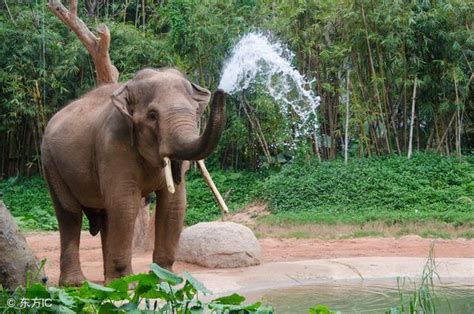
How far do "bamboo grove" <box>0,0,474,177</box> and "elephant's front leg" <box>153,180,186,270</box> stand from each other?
9.00 m

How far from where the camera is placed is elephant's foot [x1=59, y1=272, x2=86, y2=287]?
782 cm

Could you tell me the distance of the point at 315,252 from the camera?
10430 mm

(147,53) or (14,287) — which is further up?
(147,53)

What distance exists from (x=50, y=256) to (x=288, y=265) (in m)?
3.22

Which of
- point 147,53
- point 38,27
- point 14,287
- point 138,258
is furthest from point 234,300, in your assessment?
point 38,27

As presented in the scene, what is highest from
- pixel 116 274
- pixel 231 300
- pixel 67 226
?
pixel 67 226

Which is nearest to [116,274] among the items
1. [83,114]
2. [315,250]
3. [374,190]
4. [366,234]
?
[83,114]

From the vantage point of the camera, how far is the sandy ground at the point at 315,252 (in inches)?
346

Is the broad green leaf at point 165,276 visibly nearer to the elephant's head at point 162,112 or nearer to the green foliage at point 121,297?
the green foliage at point 121,297

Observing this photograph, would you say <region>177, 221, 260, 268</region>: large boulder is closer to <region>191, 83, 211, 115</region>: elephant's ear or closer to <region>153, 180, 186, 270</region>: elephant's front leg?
<region>153, 180, 186, 270</region>: elephant's front leg

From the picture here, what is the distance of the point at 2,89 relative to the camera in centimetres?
1886

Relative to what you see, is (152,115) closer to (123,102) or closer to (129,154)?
(123,102)

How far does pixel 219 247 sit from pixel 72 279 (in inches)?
63.5

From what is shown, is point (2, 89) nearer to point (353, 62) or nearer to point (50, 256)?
point (353, 62)
